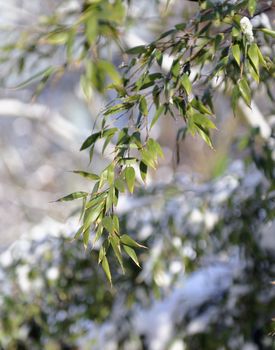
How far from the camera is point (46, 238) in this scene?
324 cm

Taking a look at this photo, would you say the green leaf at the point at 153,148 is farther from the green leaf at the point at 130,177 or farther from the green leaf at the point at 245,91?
the green leaf at the point at 245,91

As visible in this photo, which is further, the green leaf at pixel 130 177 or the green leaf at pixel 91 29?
the green leaf at pixel 130 177

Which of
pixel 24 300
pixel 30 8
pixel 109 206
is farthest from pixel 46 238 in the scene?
pixel 30 8

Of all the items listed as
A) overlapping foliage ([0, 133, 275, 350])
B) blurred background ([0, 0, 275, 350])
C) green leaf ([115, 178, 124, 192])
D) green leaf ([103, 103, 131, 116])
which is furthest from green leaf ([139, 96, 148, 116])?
Result: overlapping foliage ([0, 133, 275, 350])

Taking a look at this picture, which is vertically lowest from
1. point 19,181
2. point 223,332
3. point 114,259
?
point 19,181

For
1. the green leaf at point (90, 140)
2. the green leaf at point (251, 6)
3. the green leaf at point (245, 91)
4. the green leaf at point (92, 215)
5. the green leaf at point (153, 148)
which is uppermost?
the green leaf at point (251, 6)

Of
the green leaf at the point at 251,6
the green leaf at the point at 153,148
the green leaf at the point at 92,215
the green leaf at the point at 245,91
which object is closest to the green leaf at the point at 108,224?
the green leaf at the point at 92,215

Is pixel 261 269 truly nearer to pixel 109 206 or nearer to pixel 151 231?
pixel 151 231

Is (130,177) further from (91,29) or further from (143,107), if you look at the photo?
(91,29)

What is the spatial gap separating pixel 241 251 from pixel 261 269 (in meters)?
0.12

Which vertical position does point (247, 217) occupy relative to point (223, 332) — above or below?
above

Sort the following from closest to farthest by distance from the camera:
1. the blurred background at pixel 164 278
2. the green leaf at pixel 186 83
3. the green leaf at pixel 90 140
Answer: the green leaf at pixel 186 83
the green leaf at pixel 90 140
the blurred background at pixel 164 278

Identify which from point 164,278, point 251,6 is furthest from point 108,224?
point 164,278

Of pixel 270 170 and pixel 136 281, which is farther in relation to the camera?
pixel 136 281
